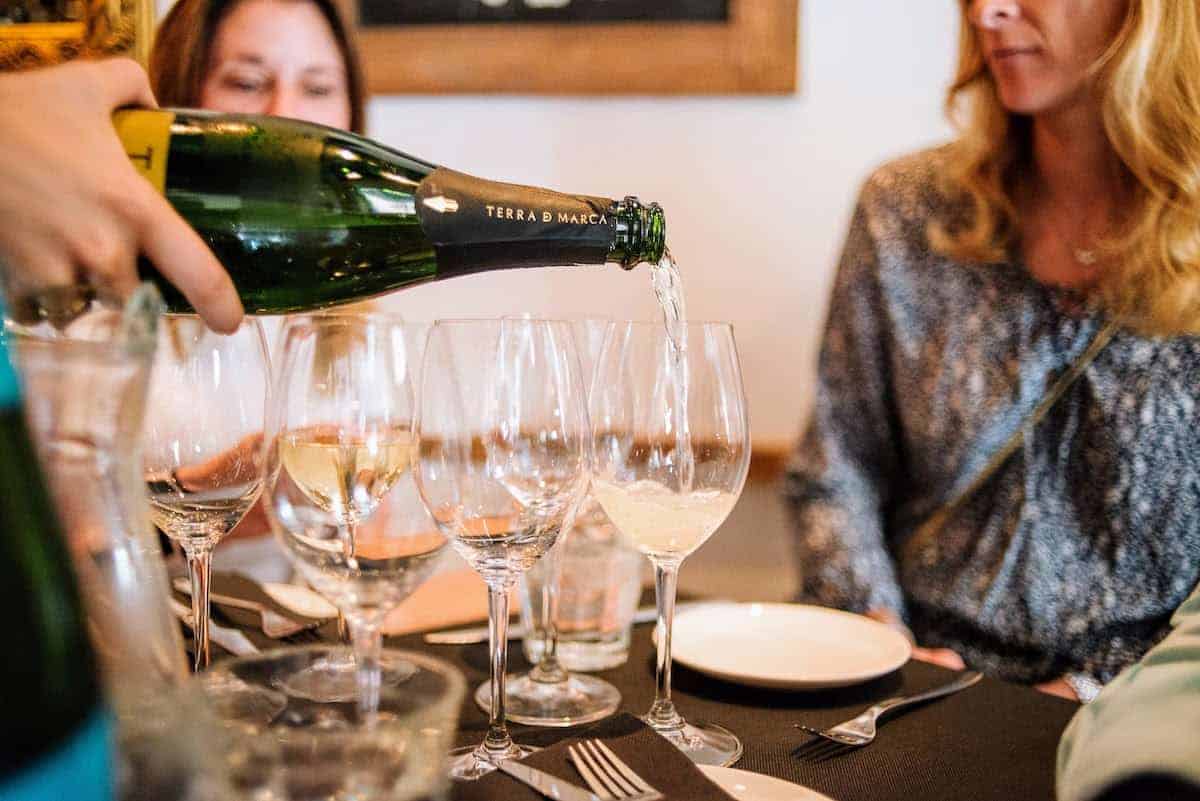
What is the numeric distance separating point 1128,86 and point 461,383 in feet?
3.16

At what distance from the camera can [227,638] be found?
2.55ft

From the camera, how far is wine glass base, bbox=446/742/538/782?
57 centimetres

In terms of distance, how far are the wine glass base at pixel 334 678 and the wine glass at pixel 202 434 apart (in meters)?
0.27

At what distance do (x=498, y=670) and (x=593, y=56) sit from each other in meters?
1.48

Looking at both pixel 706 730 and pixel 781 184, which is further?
pixel 781 184

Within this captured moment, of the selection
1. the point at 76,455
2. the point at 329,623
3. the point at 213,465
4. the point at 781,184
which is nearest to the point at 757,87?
the point at 781,184

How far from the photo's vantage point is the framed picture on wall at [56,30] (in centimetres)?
77

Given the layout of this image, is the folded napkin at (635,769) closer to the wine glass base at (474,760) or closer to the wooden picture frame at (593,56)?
the wine glass base at (474,760)

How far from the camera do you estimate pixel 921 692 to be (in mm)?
755

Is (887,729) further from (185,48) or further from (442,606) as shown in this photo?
(185,48)

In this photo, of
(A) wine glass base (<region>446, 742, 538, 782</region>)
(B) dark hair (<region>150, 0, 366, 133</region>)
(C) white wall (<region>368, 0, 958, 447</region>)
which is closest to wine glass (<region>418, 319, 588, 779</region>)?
(A) wine glass base (<region>446, 742, 538, 782</region>)

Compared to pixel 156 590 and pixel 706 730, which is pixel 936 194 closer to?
pixel 706 730

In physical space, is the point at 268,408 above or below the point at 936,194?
below

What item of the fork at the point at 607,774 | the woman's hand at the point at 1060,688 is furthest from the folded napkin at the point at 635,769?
the woman's hand at the point at 1060,688
